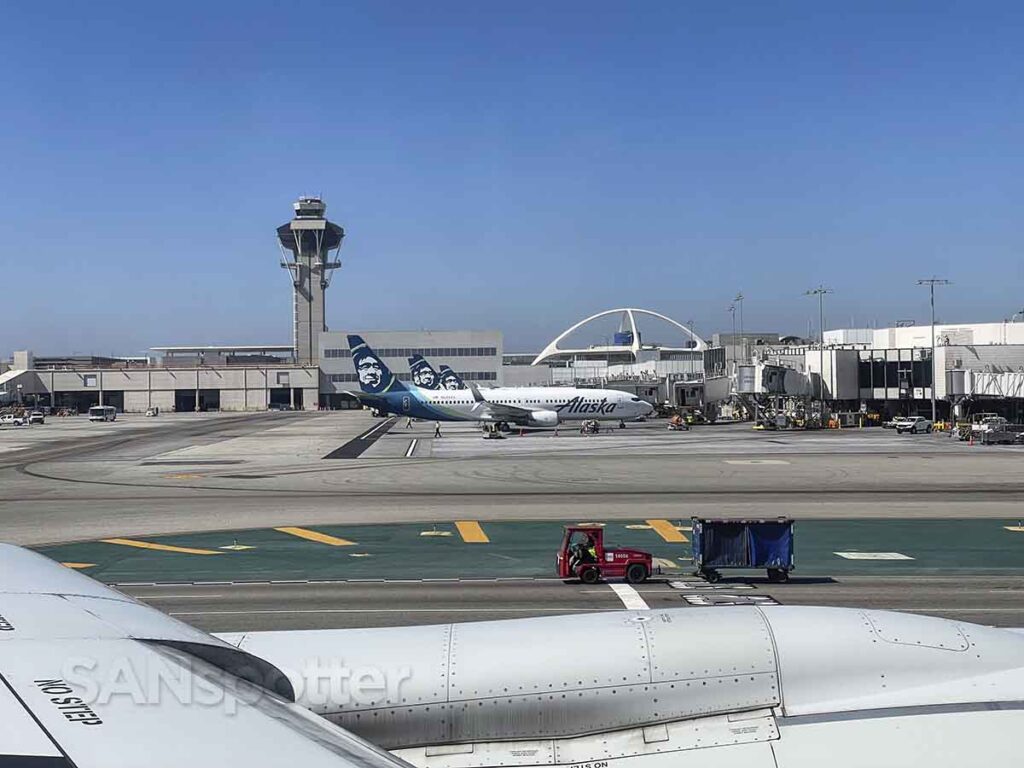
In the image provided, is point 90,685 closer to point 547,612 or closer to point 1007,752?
point 1007,752

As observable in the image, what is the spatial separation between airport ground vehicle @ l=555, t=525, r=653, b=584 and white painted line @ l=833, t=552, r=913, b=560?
7410 mm

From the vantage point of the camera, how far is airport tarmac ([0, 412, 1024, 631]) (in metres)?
23.0

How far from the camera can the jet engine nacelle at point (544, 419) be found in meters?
94.5

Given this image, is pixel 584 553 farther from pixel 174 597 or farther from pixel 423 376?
pixel 423 376

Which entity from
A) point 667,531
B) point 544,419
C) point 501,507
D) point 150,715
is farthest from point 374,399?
point 150,715

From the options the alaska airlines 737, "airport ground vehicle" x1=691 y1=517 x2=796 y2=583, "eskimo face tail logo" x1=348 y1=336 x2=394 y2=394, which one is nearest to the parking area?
"eskimo face tail logo" x1=348 y1=336 x2=394 y2=394

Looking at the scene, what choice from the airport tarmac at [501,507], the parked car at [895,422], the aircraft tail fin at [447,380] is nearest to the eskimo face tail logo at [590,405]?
the airport tarmac at [501,507]

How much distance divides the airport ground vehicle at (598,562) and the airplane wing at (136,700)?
1870 centimetres

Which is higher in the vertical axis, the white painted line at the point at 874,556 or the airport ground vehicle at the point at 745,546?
the airport ground vehicle at the point at 745,546

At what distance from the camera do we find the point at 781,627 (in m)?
8.24

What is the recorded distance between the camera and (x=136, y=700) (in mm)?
4770

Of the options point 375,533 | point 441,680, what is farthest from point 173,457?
point 441,680

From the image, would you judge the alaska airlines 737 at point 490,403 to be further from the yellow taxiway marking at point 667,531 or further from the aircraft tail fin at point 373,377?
the yellow taxiway marking at point 667,531

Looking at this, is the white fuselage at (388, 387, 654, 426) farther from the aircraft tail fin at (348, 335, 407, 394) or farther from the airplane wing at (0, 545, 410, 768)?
the airplane wing at (0, 545, 410, 768)
